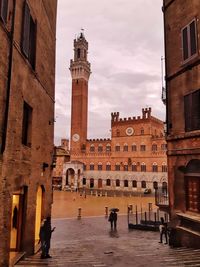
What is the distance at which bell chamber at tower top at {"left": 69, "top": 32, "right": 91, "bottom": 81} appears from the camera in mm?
63175

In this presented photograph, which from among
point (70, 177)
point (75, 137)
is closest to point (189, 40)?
point (75, 137)

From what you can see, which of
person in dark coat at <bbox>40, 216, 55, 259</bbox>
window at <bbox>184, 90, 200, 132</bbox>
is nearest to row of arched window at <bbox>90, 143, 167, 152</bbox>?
window at <bbox>184, 90, 200, 132</bbox>

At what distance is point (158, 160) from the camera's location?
172 ft

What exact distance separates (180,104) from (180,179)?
A: 3093 mm

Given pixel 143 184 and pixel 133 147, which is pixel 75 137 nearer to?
pixel 133 147

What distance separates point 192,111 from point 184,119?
61cm

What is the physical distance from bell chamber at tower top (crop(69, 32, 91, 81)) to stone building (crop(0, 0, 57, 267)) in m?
51.9

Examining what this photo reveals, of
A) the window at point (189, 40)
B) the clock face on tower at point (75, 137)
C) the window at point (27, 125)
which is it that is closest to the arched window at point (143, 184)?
the clock face on tower at point (75, 137)

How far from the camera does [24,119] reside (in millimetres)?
8672

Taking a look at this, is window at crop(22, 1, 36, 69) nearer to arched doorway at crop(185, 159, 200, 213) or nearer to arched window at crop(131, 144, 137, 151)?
arched doorway at crop(185, 159, 200, 213)

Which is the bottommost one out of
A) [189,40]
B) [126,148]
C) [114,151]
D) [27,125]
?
[27,125]

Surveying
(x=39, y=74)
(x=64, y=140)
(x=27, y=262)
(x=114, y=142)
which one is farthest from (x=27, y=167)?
(x=64, y=140)

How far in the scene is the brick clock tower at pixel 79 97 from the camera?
6094cm

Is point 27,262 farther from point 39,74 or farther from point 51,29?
point 51,29
